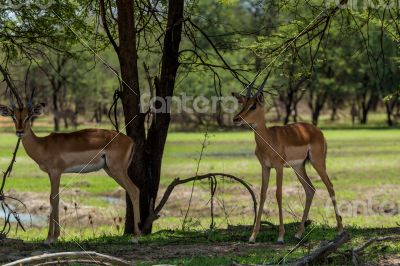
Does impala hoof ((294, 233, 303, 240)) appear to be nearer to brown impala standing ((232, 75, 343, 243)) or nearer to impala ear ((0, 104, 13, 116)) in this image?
brown impala standing ((232, 75, 343, 243))

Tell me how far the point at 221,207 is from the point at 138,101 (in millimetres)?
3714

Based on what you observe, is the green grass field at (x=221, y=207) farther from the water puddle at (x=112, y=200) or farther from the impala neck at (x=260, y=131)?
the impala neck at (x=260, y=131)

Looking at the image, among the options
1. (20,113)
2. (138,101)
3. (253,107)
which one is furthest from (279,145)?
(20,113)

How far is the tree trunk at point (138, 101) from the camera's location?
38.3ft

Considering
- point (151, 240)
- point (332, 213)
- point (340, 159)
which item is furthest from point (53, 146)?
point (340, 159)

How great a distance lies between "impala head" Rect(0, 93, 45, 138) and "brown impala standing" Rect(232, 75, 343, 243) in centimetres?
276

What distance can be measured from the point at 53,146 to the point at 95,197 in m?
11.0

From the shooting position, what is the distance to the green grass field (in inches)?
356

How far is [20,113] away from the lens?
980 centimetres

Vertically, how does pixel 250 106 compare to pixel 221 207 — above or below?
above

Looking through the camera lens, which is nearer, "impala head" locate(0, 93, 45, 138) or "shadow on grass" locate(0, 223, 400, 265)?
"shadow on grass" locate(0, 223, 400, 265)

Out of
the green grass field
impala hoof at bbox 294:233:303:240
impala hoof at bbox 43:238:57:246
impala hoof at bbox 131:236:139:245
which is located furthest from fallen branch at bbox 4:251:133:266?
impala hoof at bbox 294:233:303:240

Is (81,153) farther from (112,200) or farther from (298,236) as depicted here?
(112,200)

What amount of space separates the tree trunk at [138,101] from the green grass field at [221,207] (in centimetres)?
80
